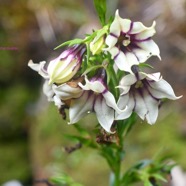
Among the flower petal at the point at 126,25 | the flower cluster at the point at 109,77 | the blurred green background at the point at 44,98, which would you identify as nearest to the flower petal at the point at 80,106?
the flower cluster at the point at 109,77

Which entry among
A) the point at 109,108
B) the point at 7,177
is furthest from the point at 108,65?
the point at 7,177

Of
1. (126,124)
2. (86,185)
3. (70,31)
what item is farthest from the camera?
(70,31)

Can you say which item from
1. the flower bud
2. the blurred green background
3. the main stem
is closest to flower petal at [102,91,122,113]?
the flower bud

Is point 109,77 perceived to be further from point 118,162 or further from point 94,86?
point 118,162

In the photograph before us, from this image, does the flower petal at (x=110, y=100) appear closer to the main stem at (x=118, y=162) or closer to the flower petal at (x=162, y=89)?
the flower petal at (x=162, y=89)

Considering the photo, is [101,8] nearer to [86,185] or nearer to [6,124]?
→ [86,185]

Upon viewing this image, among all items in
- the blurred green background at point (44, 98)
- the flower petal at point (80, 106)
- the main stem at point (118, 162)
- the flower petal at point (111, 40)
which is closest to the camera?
the flower petal at point (111, 40)

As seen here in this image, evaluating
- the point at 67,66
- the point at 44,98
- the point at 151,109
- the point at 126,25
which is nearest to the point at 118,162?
the point at 151,109
